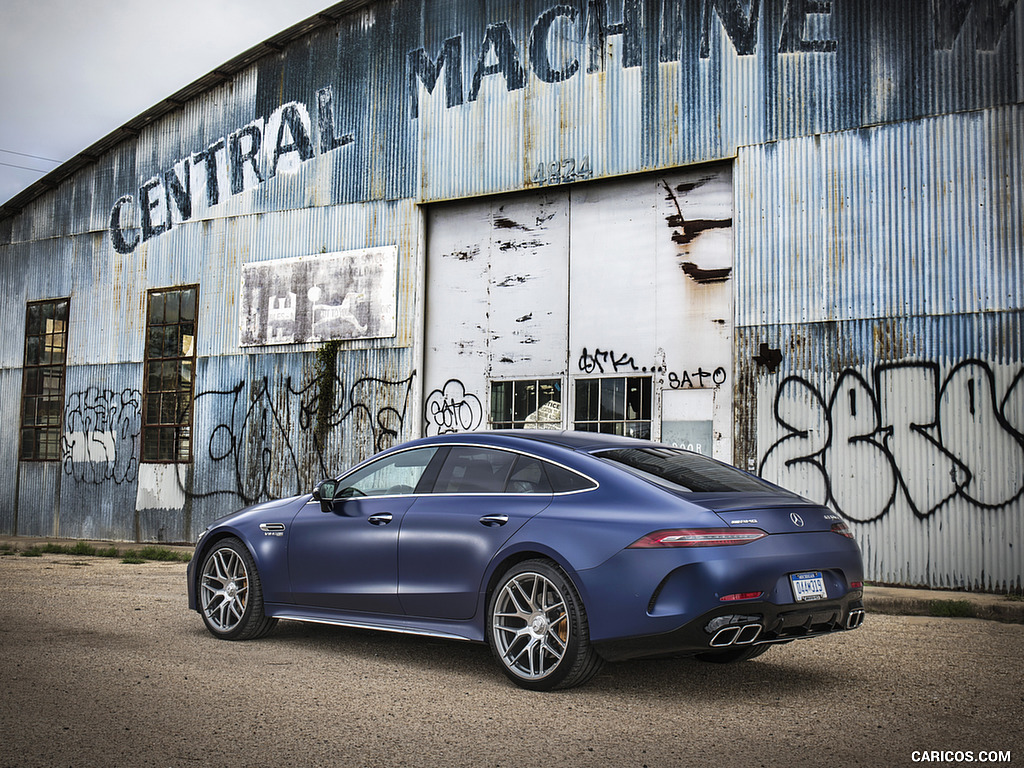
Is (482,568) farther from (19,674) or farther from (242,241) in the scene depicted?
(242,241)

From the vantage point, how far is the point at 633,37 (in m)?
13.9

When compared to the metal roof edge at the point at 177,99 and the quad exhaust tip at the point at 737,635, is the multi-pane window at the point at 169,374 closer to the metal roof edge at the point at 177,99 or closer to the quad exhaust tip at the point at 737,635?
the metal roof edge at the point at 177,99

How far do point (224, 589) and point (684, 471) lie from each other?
3.68m

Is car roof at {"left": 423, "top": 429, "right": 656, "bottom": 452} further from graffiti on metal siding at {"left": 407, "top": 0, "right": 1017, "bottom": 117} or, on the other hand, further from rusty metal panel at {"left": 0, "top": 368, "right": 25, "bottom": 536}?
rusty metal panel at {"left": 0, "top": 368, "right": 25, "bottom": 536}

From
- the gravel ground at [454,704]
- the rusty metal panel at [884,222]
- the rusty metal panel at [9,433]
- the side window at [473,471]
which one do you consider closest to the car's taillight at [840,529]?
the gravel ground at [454,704]

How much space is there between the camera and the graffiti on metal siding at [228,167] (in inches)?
666

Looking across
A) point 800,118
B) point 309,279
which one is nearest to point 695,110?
point 800,118

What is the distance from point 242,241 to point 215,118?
2522mm

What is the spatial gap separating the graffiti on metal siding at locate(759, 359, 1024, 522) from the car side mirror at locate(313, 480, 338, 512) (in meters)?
7.05

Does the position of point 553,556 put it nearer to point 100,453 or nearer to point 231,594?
point 231,594

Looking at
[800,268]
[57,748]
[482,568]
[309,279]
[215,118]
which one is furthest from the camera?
[215,118]

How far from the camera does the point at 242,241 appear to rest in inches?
691

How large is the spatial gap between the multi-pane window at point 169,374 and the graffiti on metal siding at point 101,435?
1.17 feet

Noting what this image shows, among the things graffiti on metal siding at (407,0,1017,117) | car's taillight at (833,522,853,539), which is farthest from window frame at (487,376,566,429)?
car's taillight at (833,522,853,539)
